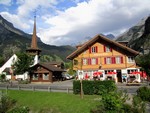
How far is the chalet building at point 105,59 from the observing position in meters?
51.2

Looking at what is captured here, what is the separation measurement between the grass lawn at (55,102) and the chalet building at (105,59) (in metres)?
20.6

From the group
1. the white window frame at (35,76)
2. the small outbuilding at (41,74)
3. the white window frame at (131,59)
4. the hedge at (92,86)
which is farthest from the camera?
the white window frame at (35,76)

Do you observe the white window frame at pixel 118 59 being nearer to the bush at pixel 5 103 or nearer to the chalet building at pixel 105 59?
the chalet building at pixel 105 59

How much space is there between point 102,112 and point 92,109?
1.71m

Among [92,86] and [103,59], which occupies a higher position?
[103,59]

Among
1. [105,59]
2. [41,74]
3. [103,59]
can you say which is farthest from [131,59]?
[41,74]

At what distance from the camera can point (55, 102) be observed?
26109mm

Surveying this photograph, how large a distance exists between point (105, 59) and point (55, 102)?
94.4ft

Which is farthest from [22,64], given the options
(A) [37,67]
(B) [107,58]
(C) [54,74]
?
(B) [107,58]

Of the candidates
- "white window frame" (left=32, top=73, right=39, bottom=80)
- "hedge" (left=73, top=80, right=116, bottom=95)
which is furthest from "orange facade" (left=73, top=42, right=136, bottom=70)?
"hedge" (left=73, top=80, right=116, bottom=95)

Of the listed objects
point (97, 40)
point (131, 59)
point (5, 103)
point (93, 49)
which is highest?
point (97, 40)

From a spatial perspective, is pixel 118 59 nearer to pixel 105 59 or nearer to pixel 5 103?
pixel 105 59

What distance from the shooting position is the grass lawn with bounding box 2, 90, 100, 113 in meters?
23.0

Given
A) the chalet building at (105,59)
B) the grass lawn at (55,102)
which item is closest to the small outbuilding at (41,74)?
the chalet building at (105,59)
